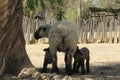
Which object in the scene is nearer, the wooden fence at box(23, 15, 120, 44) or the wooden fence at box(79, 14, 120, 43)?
the wooden fence at box(23, 15, 120, 44)

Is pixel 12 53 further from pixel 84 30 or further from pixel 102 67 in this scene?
pixel 84 30

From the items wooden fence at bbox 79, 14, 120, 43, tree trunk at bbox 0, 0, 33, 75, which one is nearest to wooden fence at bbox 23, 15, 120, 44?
wooden fence at bbox 79, 14, 120, 43

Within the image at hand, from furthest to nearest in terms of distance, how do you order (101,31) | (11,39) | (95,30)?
(95,30)
(101,31)
(11,39)

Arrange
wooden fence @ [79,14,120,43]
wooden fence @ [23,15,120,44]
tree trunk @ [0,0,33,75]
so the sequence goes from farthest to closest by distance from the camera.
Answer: wooden fence @ [79,14,120,43] → wooden fence @ [23,15,120,44] → tree trunk @ [0,0,33,75]

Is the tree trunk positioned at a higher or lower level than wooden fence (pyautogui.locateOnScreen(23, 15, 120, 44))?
higher

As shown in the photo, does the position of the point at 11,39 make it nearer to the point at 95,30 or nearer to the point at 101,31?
the point at 101,31

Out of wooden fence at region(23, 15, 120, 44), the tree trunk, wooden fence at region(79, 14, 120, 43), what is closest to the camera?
the tree trunk

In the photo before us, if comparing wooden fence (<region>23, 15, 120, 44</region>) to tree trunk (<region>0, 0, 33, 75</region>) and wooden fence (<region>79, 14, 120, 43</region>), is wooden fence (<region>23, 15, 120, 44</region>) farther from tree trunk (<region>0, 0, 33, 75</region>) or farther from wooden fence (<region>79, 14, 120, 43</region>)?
tree trunk (<region>0, 0, 33, 75</region>)

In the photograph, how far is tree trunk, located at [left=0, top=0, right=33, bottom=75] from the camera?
8.72 m

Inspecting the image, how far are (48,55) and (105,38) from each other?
15976 mm

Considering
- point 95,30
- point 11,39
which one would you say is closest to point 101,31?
point 95,30

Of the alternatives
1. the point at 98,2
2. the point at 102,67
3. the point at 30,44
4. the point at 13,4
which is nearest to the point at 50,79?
the point at 13,4

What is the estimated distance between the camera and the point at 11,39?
30.0 ft

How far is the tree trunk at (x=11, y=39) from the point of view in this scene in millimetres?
8719
